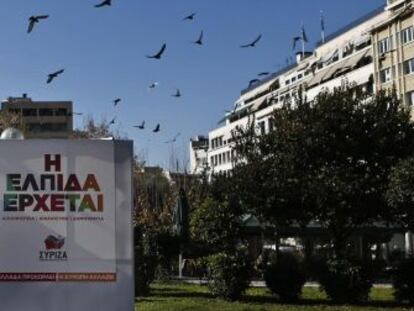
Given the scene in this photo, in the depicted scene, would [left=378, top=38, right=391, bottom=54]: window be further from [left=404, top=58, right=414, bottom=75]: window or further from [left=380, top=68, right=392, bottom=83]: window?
[left=404, top=58, right=414, bottom=75]: window

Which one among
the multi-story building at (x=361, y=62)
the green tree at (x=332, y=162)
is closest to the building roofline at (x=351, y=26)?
the multi-story building at (x=361, y=62)

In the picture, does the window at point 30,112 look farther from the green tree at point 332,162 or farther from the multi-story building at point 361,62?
the green tree at point 332,162

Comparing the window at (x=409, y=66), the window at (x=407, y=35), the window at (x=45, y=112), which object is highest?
the window at (x=45, y=112)

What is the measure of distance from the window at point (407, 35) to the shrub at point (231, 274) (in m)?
56.9

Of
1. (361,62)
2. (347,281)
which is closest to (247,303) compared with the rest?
(347,281)

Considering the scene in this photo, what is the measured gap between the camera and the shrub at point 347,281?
1777 cm

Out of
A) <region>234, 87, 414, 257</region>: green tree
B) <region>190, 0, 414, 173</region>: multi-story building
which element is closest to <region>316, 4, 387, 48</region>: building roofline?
<region>190, 0, 414, 173</region>: multi-story building

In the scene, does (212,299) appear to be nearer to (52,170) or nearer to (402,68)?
(52,170)

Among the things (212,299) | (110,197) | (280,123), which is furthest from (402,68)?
(110,197)

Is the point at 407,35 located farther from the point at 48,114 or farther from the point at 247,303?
the point at 48,114

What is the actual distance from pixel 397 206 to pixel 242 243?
4216 millimetres

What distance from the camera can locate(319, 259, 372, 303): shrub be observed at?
17.8m

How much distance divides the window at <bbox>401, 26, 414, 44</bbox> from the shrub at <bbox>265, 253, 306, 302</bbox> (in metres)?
56.3

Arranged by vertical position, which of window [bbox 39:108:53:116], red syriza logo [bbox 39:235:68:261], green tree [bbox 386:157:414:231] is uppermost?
window [bbox 39:108:53:116]
